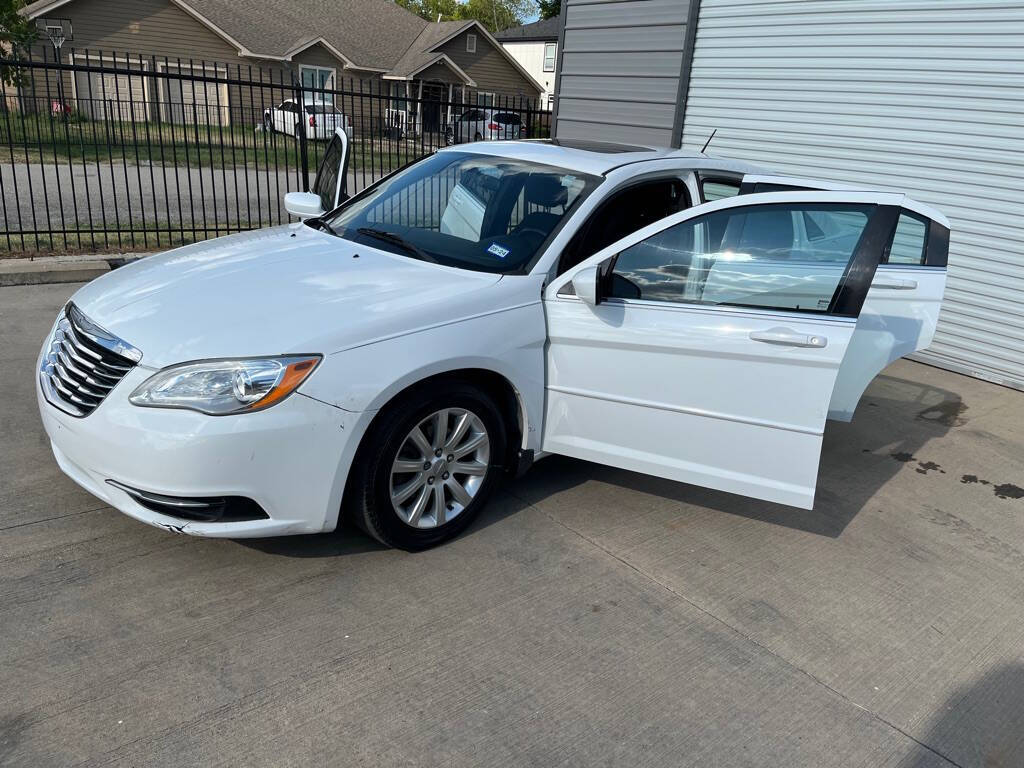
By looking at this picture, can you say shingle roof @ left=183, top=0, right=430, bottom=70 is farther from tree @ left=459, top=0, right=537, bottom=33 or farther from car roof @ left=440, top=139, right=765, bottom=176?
tree @ left=459, top=0, right=537, bottom=33

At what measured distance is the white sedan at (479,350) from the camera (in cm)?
289

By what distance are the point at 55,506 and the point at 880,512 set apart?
400 cm

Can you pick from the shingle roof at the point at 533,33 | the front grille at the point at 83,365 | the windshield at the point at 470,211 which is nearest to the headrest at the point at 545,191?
the windshield at the point at 470,211

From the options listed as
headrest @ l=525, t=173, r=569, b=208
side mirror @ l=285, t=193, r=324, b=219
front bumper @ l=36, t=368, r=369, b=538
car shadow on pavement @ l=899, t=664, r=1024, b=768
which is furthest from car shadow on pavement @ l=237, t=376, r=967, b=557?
side mirror @ l=285, t=193, r=324, b=219

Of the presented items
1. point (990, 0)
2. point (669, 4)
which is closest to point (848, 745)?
point (990, 0)

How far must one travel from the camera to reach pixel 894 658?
301 cm

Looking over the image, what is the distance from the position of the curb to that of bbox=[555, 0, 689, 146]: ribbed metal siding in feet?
19.2

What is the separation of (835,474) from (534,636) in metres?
2.45

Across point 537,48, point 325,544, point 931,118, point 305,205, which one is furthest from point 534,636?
point 537,48

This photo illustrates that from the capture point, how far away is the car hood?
2.97 m

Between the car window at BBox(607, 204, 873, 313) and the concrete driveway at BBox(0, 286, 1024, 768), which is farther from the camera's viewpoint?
the car window at BBox(607, 204, 873, 313)

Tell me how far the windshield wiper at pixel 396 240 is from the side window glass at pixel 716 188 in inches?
63.1

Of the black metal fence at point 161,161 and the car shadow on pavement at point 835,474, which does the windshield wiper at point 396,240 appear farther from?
the black metal fence at point 161,161

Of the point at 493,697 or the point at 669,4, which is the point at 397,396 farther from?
the point at 669,4
